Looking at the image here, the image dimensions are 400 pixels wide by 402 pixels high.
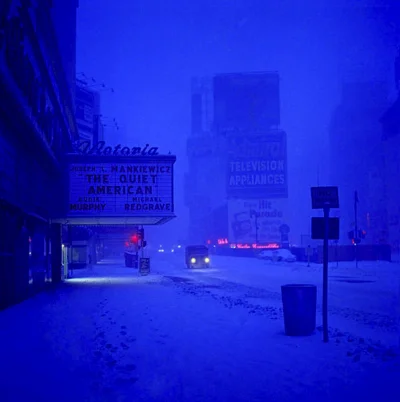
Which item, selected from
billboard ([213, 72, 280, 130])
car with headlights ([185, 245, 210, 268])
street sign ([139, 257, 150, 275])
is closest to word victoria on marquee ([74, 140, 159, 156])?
street sign ([139, 257, 150, 275])

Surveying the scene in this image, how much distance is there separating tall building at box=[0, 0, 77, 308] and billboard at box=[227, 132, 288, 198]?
109 meters

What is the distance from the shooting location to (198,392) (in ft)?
19.5

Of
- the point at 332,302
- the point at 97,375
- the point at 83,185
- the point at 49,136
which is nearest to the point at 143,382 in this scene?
the point at 97,375

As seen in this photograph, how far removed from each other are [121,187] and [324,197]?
1605 cm

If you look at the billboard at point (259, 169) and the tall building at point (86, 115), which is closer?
the tall building at point (86, 115)

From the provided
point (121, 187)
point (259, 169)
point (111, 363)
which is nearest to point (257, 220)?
point (259, 169)

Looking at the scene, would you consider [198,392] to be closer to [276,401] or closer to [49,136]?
[276,401]

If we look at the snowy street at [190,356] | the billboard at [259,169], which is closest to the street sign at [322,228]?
the snowy street at [190,356]

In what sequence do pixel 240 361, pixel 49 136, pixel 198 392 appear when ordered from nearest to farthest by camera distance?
pixel 198 392
pixel 240 361
pixel 49 136

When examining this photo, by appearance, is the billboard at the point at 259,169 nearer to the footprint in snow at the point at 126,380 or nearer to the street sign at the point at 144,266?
the street sign at the point at 144,266

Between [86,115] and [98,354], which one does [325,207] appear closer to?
[98,354]

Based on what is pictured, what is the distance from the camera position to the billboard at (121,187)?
23891 mm

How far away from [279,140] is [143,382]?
5226 inches

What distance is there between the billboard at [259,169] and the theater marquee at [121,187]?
10392 centimetres
